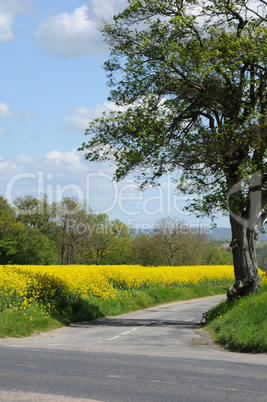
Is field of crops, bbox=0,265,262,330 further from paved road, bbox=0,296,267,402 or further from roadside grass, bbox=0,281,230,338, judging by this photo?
paved road, bbox=0,296,267,402

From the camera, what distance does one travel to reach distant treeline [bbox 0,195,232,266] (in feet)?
250

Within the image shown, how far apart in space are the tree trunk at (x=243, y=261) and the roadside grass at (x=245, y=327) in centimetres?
115

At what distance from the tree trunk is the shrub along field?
1653 millimetres

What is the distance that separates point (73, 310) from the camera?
22.8 m

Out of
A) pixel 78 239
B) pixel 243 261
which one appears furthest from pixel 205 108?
pixel 78 239

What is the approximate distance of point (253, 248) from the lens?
72.8 ft

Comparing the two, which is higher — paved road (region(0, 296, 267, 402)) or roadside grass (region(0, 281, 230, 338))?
paved road (region(0, 296, 267, 402))

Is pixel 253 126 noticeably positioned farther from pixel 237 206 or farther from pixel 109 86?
pixel 109 86

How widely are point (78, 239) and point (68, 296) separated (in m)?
62.8

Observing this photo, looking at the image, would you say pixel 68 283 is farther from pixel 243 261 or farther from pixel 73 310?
pixel 243 261

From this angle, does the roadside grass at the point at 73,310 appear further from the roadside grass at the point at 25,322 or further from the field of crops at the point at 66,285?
the field of crops at the point at 66,285

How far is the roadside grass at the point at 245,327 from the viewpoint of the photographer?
1385cm

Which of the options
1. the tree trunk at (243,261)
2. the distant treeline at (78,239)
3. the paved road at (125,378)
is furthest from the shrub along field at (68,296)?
the distant treeline at (78,239)

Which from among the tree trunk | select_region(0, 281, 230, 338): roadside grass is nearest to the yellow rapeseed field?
select_region(0, 281, 230, 338): roadside grass
